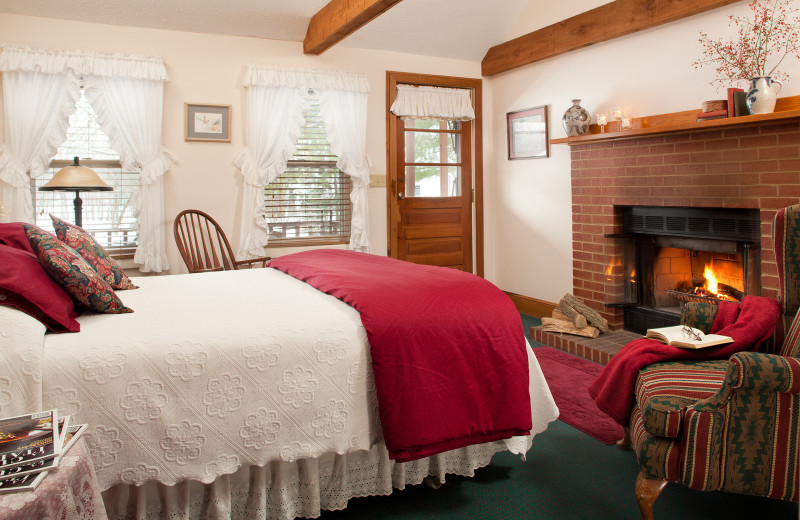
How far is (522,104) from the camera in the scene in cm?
539

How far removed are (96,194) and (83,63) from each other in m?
0.92

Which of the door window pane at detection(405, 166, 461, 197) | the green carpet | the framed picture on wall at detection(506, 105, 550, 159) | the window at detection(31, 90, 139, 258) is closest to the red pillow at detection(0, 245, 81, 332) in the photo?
the green carpet

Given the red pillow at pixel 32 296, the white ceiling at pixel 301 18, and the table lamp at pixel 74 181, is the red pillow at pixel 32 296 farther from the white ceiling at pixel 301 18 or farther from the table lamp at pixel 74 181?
the white ceiling at pixel 301 18

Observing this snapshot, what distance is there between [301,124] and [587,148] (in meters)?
2.29

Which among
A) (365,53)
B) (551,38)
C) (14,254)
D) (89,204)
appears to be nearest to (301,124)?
(365,53)

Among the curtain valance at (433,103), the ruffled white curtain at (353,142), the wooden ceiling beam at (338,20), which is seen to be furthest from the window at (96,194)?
the curtain valance at (433,103)

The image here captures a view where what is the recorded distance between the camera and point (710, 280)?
3.89 m

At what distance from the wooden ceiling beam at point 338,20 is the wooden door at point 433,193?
109cm

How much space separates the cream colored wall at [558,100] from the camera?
389 cm

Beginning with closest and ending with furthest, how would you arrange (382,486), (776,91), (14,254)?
(14,254) < (382,486) < (776,91)

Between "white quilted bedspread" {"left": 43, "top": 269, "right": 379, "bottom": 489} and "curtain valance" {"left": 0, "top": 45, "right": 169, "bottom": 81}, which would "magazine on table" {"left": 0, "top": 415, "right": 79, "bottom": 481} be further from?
"curtain valance" {"left": 0, "top": 45, "right": 169, "bottom": 81}

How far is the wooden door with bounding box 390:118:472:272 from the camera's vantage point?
5535 millimetres

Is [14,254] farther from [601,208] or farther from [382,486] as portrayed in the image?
[601,208]

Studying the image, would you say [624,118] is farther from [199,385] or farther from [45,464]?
[45,464]
